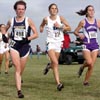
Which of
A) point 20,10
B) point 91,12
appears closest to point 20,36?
point 20,10

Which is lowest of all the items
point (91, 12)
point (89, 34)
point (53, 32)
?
point (89, 34)

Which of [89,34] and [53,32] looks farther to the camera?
[89,34]

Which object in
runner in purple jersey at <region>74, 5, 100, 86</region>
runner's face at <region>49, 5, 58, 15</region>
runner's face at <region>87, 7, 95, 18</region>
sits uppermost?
runner's face at <region>49, 5, 58, 15</region>

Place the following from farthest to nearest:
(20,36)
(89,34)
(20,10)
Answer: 1. (89,34)
2. (20,36)
3. (20,10)

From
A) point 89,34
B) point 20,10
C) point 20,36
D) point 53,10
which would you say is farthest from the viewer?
point 89,34

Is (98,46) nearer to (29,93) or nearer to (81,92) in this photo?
(81,92)

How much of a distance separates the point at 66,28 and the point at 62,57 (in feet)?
58.7

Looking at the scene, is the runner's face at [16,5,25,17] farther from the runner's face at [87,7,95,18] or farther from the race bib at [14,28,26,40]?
the runner's face at [87,7,95,18]

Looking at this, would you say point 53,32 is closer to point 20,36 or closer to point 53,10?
point 53,10

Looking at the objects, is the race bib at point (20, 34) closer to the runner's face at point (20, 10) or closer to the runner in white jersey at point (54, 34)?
the runner's face at point (20, 10)

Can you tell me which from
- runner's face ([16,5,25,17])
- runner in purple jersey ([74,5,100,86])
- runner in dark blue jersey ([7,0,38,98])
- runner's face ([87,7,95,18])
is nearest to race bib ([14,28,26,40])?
runner in dark blue jersey ([7,0,38,98])

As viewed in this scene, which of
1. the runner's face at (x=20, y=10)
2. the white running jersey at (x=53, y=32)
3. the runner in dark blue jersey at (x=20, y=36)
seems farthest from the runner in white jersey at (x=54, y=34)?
the runner's face at (x=20, y=10)

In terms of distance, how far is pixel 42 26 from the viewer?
10.7 m

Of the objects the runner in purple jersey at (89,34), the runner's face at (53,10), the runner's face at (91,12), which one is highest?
the runner's face at (53,10)
